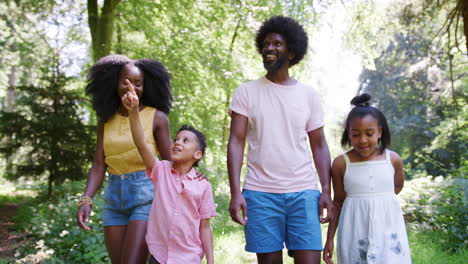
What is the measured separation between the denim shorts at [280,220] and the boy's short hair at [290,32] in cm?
107

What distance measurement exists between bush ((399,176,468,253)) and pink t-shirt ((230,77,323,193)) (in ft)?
13.6

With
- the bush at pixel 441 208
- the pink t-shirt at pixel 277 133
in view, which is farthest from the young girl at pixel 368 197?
the bush at pixel 441 208

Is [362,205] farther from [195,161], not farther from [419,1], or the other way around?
[419,1]

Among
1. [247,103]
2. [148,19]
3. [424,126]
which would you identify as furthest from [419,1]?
[424,126]

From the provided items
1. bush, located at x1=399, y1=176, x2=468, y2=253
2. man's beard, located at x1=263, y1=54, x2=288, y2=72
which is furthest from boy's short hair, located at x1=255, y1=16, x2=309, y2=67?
bush, located at x1=399, y1=176, x2=468, y2=253

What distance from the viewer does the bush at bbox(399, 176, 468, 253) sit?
640 cm

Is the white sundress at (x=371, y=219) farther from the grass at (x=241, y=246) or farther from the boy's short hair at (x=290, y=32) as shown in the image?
the grass at (x=241, y=246)

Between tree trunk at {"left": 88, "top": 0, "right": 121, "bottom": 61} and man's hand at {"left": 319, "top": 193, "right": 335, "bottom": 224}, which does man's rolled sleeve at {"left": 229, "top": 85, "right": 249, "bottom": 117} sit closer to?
man's hand at {"left": 319, "top": 193, "right": 335, "bottom": 224}

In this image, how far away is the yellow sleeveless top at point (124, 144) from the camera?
302 cm

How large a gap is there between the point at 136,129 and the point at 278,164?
99 cm

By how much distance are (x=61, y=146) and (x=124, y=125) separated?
26.2ft

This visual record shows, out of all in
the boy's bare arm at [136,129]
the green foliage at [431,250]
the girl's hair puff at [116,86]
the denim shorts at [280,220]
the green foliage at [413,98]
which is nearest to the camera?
the boy's bare arm at [136,129]

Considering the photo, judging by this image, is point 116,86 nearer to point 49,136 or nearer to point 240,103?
point 240,103

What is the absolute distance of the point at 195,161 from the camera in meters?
2.96
